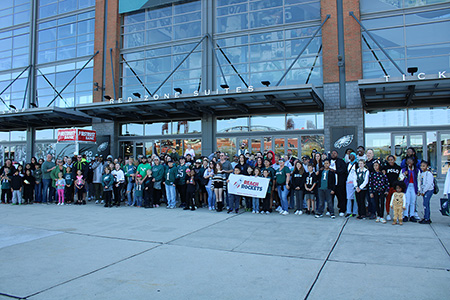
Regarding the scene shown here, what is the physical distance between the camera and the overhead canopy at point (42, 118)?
19688 mm

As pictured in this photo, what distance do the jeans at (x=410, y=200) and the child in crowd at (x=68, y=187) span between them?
12.5 m

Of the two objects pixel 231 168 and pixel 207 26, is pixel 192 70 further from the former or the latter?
pixel 231 168

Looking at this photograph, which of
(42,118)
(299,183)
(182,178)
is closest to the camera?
(299,183)

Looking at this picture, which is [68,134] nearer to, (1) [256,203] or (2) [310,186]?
(1) [256,203]

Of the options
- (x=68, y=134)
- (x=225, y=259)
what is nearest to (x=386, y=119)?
(x=225, y=259)

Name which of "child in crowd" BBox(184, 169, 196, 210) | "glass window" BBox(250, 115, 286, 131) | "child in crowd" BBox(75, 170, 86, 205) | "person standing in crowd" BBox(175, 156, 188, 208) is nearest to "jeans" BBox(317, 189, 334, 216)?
"child in crowd" BBox(184, 169, 196, 210)

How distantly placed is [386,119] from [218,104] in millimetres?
8289

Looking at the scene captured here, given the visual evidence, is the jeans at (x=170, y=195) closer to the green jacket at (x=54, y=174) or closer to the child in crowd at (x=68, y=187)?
the child in crowd at (x=68, y=187)

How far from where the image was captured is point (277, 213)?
10.4 m

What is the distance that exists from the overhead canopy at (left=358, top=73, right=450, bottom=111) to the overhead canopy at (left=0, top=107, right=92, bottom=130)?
16468 mm

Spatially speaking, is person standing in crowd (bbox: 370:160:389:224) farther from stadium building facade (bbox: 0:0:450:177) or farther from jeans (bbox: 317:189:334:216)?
stadium building facade (bbox: 0:0:450:177)

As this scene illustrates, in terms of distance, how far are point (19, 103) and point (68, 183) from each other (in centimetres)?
1467

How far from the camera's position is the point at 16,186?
1377 centimetres

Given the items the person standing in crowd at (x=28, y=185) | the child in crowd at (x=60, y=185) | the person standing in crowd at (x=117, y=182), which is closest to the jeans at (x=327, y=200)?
the person standing in crowd at (x=117, y=182)
